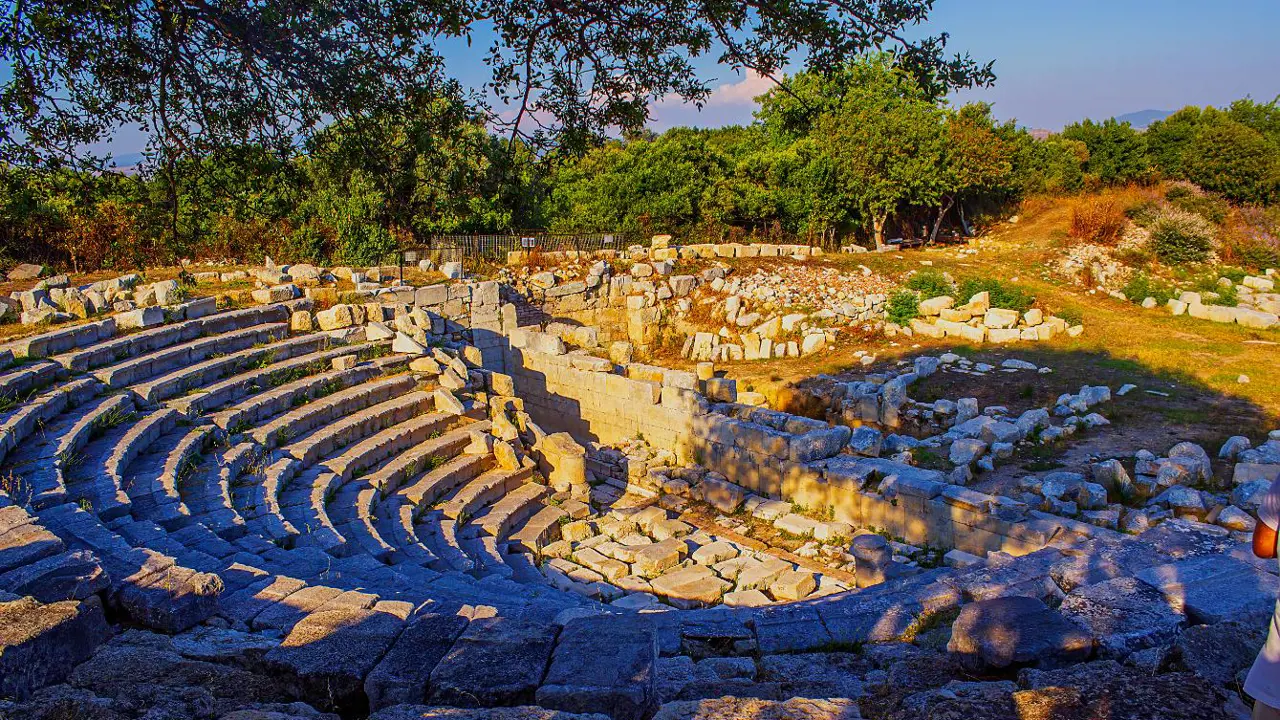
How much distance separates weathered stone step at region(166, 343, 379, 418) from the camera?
10625 mm

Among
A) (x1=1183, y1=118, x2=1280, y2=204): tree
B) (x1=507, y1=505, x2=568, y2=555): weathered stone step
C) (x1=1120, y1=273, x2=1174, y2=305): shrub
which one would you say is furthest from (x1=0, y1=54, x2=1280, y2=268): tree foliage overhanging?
(x1=1120, y1=273, x2=1174, y2=305): shrub

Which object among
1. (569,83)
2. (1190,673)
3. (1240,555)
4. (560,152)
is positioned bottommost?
(1240,555)

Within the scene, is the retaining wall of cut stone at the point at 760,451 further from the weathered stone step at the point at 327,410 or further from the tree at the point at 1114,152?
the tree at the point at 1114,152

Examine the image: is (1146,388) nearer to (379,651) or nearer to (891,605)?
(891,605)

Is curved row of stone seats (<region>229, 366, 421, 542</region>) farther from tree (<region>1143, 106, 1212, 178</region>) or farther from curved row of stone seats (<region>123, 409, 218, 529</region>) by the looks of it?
tree (<region>1143, 106, 1212, 178</region>)

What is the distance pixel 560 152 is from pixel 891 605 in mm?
4839

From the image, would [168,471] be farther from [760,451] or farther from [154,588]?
[760,451]

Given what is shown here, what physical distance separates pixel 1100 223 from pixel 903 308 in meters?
11.8

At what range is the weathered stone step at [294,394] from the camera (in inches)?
421

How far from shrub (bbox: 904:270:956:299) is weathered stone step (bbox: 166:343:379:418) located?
45.1 feet

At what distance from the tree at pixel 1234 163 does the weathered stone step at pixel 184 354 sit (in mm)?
34459

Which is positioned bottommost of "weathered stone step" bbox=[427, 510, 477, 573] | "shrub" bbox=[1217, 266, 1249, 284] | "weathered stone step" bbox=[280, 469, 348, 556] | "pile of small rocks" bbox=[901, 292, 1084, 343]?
"weathered stone step" bbox=[427, 510, 477, 573]

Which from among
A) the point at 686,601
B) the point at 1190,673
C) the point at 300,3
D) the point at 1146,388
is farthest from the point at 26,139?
the point at 1146,388

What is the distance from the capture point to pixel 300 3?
5.51 meters
